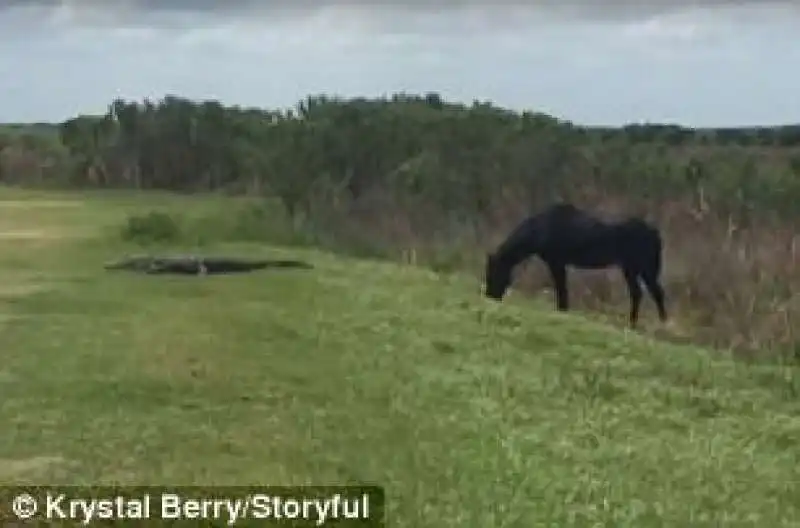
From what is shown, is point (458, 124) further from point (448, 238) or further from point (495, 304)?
point (495, 304)

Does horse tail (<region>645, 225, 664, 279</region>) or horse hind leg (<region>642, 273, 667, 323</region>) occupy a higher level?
horse tail (<region>645, 225, 664, 279</region>)

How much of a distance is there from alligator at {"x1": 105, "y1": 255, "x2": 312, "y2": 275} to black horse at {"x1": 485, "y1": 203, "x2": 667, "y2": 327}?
8.59 feet

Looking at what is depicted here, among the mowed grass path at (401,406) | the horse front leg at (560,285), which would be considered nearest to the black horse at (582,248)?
the horse front leg at (560,285)

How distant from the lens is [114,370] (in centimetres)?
992

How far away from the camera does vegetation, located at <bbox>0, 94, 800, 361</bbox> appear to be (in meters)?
18.0

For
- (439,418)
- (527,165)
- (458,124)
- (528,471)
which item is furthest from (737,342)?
(458,124)

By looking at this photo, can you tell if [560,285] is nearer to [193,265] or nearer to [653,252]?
[653,252]

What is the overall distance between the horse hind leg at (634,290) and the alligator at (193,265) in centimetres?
383

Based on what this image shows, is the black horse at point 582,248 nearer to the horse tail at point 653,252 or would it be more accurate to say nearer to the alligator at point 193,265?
the horse tail at point 653,252

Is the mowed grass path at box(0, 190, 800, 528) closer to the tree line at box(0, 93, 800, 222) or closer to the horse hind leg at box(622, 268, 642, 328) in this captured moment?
the horse hind leg at box(622, 268, 642, 328)

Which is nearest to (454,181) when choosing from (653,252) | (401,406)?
(653,252)

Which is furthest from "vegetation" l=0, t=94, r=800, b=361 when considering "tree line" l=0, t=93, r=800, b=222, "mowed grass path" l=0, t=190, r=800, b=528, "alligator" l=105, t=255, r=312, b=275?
"alligator" l=105, t=255, r=312, b=275

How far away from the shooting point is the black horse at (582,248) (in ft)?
55.7

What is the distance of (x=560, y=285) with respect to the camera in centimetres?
1695
